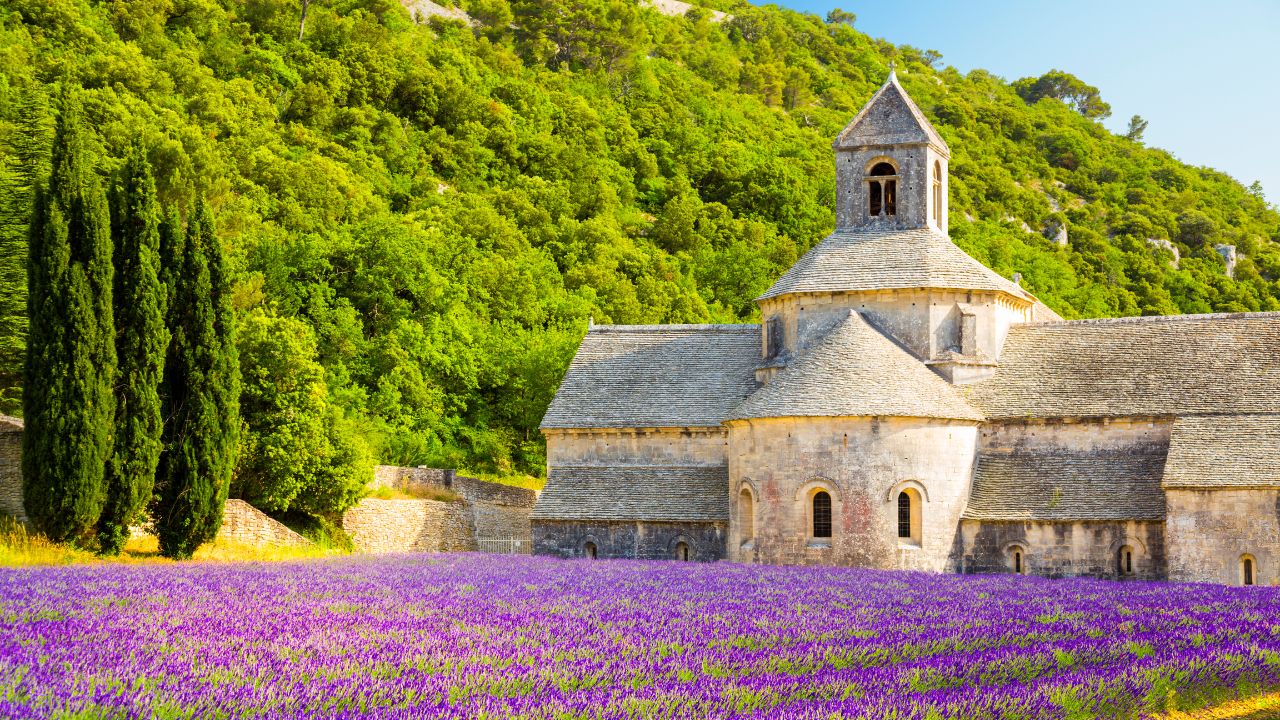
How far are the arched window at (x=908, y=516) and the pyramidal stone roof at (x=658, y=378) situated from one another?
7010 mm

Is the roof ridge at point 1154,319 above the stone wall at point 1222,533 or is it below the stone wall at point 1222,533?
above

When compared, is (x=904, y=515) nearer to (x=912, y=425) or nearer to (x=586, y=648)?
(x=912, y=425)

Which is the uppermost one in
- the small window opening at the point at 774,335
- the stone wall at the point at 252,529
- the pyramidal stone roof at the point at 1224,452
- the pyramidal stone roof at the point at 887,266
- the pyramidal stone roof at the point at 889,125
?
the pyramidal stone roof at the point at 889,125

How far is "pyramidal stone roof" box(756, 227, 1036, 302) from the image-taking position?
40344 mm

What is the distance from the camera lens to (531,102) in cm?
9806

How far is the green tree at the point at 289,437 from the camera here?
3572 cm

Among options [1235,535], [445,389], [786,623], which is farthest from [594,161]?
[786,623]

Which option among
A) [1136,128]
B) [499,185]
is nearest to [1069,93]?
[1136,128]

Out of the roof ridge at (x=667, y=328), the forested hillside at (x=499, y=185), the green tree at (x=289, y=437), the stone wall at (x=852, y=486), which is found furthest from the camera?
the forested hillside at (x=499, y=185)

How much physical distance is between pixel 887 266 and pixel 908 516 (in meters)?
8.42

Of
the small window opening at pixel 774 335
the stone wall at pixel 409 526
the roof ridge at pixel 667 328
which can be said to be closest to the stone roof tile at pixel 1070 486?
the small window opening at pixel 774 335

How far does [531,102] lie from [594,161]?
31.4 ft

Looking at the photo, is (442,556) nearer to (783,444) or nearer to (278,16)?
(783,444)

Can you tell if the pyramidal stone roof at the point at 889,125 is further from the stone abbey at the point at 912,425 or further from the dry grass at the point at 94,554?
the dry grass at the point at 94,554
